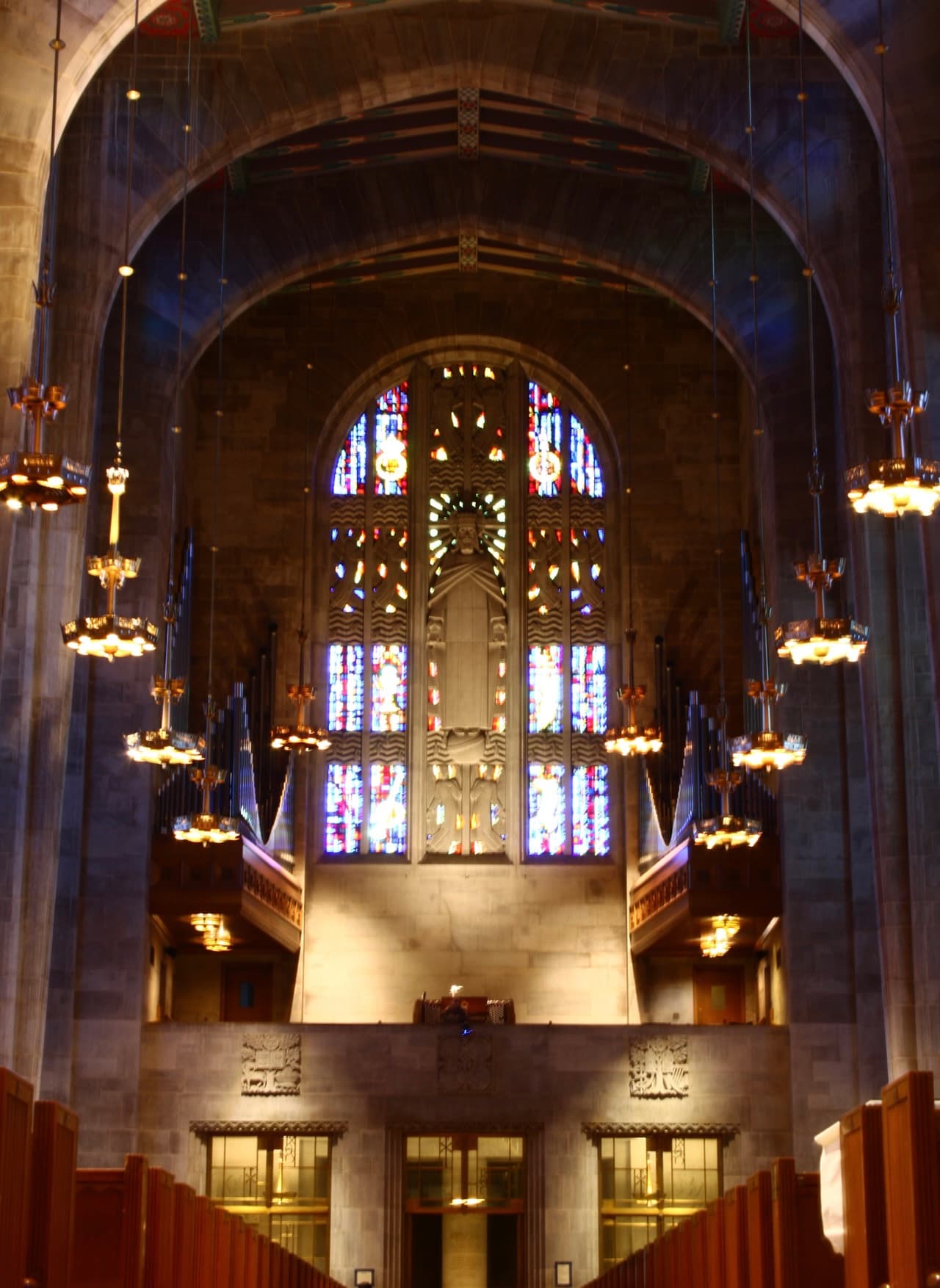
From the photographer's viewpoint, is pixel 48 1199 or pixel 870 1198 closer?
pixel 870 1198

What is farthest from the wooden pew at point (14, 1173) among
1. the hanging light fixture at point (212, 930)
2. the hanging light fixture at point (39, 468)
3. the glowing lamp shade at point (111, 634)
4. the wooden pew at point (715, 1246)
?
the hanging light fixture at point (212, 930)

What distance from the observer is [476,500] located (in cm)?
3331

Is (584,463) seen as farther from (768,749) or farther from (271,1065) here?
(768,749)

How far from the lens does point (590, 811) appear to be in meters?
32.0

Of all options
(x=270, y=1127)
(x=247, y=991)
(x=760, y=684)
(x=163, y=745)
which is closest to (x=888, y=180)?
(x=760, y=684)

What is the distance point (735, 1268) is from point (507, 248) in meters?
20.9

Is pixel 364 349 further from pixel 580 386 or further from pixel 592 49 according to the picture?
pixel 592 49

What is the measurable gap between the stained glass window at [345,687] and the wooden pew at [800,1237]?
20.4 meters

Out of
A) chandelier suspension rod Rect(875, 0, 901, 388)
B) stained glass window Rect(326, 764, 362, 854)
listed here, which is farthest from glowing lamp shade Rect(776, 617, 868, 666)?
stained glass window Rect(326, 764, 362, 854)

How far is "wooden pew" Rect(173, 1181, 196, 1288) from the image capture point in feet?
45.3

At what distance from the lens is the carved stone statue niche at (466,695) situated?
105 ft

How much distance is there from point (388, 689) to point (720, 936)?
698 cm

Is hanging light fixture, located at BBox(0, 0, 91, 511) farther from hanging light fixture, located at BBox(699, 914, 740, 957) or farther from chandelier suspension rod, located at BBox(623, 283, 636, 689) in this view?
chandelier suspension rod, located at BBox(623, 283, 636, 689)

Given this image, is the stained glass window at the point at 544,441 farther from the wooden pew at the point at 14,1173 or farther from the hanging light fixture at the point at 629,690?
the wooden pew at the point at 14,1173
